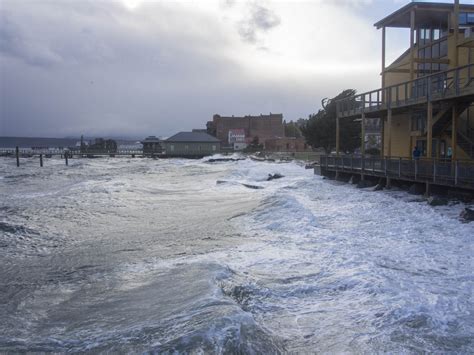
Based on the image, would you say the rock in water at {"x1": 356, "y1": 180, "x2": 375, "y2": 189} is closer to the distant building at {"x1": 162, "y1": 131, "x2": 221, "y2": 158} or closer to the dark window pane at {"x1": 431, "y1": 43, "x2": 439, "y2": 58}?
the dark window pane at {"x1": 431, "y1": 43, "x2": 439, "y2": 58}

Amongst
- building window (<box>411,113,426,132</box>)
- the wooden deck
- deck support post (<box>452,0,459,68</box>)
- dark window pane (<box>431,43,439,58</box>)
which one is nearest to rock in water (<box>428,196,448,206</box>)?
the wooden deck

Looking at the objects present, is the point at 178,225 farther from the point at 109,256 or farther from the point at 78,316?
the point at 78,316

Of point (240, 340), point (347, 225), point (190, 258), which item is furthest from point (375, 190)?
point (240, 340)

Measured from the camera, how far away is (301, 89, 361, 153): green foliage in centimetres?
4822

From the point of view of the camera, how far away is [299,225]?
1509cm

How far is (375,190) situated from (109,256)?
629 inches

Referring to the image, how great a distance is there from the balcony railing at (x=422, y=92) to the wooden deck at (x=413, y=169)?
3053 mm

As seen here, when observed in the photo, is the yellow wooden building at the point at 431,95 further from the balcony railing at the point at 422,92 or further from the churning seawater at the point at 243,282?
the churning seawater at the point at 243,282

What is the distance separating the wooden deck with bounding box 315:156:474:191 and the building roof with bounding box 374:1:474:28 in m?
8.86

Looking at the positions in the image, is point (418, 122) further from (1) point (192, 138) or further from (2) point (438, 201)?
(1) point (192, 138)

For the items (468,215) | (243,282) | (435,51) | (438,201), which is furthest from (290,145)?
(243,282)

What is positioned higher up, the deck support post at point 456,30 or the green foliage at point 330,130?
the deck support post at point 456,30

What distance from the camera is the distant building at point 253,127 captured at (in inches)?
4820

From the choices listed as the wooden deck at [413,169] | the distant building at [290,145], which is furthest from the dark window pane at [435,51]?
the distant building at [290,145]
